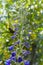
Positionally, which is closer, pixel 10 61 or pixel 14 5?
pixel 10 61

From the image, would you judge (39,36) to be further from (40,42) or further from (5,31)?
(5,31)

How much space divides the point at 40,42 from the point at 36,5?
1.10 feet

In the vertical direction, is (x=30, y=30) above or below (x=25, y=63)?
above

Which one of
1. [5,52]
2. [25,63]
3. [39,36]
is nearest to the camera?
[25,63]

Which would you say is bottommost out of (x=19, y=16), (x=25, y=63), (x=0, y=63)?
(x=0, y=63)

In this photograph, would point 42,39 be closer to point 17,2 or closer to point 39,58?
point 39,58

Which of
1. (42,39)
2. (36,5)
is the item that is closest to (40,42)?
(42,39)

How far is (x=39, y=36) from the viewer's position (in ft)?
5.90

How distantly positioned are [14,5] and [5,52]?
44cm

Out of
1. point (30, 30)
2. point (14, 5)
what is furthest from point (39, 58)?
point (14, 5)

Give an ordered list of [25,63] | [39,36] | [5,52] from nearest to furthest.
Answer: [25,63] → [39,36] → [5,52]

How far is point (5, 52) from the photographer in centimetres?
192

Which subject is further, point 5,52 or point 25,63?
point 5,52

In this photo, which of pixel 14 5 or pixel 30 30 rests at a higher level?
pixel 14 5
